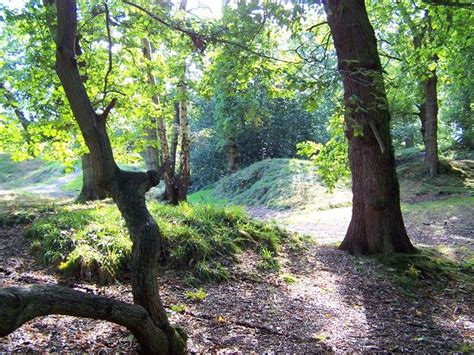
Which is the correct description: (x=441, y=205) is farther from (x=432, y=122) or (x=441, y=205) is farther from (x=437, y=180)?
(x=432, y=122)

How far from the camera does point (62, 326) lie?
353 centimetres

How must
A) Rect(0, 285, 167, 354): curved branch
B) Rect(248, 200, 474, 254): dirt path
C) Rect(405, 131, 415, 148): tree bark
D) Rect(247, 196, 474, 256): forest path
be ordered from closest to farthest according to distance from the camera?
Rect(0, 285, 167, 354): curved branch
Rect(248, 200, 474, 254): dirt path
Rect(247, 196, 474, 256): forest path
Rect(405, 131, 415, 148): tree bark

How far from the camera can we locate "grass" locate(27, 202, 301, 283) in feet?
15.6

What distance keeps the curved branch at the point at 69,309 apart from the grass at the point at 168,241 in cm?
188

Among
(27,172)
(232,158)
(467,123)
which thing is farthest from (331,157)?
(27,172)

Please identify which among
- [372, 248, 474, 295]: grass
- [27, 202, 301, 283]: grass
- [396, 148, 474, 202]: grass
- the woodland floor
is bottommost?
the woodland floor

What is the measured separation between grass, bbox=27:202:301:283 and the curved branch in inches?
73.9

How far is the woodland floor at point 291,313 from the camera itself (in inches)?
139

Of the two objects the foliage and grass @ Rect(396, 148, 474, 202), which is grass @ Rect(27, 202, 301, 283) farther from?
grass @ Rect(396, 148, 474, 202)

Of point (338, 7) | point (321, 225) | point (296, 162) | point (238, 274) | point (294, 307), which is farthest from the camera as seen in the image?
point (296, 162)

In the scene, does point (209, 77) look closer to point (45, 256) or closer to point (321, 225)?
point (45, 256)

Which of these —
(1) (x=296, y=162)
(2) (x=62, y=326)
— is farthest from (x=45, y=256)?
(1) (x=296, y=162)

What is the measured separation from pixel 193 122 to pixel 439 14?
18.5m

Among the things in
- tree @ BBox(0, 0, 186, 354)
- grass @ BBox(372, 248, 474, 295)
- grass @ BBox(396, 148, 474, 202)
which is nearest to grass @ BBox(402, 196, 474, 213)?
grass @ BBox(396, 148, 474, 202)
